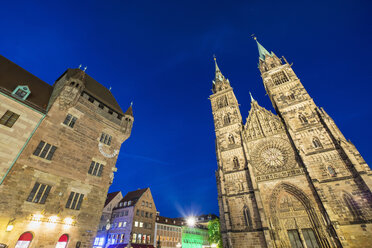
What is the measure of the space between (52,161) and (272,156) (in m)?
25.5

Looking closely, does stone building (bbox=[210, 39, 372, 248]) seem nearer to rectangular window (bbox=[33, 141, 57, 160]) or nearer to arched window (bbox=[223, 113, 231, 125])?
arched window (bbox=[223, 113, 231, 125])

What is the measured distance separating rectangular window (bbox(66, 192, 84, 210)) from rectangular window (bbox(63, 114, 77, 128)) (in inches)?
232

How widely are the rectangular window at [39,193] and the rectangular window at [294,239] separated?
24.5m

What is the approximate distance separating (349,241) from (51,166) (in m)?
27.6

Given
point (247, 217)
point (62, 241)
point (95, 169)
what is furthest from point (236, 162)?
point (62, 241)

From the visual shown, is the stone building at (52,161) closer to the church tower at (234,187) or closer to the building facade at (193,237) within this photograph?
the church tower at (234,187)

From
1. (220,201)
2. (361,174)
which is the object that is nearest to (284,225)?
(220,201)

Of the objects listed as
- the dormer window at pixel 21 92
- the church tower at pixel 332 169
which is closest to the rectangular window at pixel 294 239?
the church tower at pixel 332 169

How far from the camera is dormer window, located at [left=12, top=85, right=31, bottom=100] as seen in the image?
1307 cm

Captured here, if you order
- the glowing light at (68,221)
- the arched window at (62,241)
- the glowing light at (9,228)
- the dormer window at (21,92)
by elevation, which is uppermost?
the dormer window at (21,92)

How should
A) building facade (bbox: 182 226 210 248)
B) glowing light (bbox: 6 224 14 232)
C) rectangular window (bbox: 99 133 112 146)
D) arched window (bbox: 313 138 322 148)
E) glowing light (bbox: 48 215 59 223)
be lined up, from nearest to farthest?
glowing light (bbox: 6 224 14 232), glowing light (bbox: 48 215 59 223), rectangular window (bbox: 99 133 112 146), arched window (bbox: 313 138 322 148), building facade (bbox: 182 226 210 248)

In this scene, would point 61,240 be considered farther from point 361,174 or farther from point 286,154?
point 361,174

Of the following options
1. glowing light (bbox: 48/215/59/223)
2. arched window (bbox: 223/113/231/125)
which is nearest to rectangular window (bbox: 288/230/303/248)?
arched window (bbox: 223/113/231/125)

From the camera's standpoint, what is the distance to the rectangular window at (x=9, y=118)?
1186 cm
